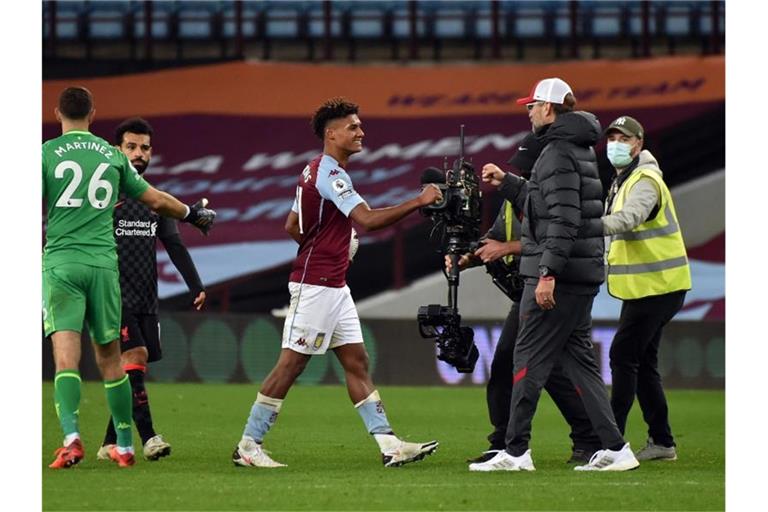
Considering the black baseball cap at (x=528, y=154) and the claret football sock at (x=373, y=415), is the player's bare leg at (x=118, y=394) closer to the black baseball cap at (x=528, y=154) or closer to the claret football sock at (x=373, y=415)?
the claret football sock at (x=373, y=415)

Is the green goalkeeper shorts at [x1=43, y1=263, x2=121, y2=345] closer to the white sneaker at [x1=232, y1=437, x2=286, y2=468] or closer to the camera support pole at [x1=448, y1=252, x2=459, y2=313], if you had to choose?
the white sneaker at [x1=232, y1=437, x2=286, y2=468]

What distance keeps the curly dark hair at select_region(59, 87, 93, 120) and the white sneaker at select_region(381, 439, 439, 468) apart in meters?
2.54

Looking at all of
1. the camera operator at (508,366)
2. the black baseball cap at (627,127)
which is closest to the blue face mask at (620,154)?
the black baseball cap at (627,127)

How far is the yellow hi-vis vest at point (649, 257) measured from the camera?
9.81 m

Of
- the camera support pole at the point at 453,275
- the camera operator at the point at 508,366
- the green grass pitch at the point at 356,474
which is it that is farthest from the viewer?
the camera operator at the point at 508,366

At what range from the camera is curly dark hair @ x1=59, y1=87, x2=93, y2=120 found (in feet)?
28.0

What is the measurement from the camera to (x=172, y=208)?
28.7 ft

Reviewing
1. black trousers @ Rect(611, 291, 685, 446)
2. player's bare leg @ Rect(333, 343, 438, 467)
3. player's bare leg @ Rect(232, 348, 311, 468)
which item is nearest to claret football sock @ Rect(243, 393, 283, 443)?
player's bare leg @ Rect(232, 348, 311, 468)

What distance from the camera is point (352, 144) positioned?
9.12 m

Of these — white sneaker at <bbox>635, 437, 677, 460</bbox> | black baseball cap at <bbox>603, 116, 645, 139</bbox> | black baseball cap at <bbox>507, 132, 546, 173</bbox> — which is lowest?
white sneaker at <bbox>635, 437, 677, 460</bbox>

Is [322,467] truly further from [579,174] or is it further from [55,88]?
[55,88]

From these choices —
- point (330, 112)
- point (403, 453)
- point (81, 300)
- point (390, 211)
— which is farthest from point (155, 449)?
point (330, 112)

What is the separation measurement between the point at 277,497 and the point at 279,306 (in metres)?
14.9

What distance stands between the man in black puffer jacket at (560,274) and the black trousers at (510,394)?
20.8 inches
